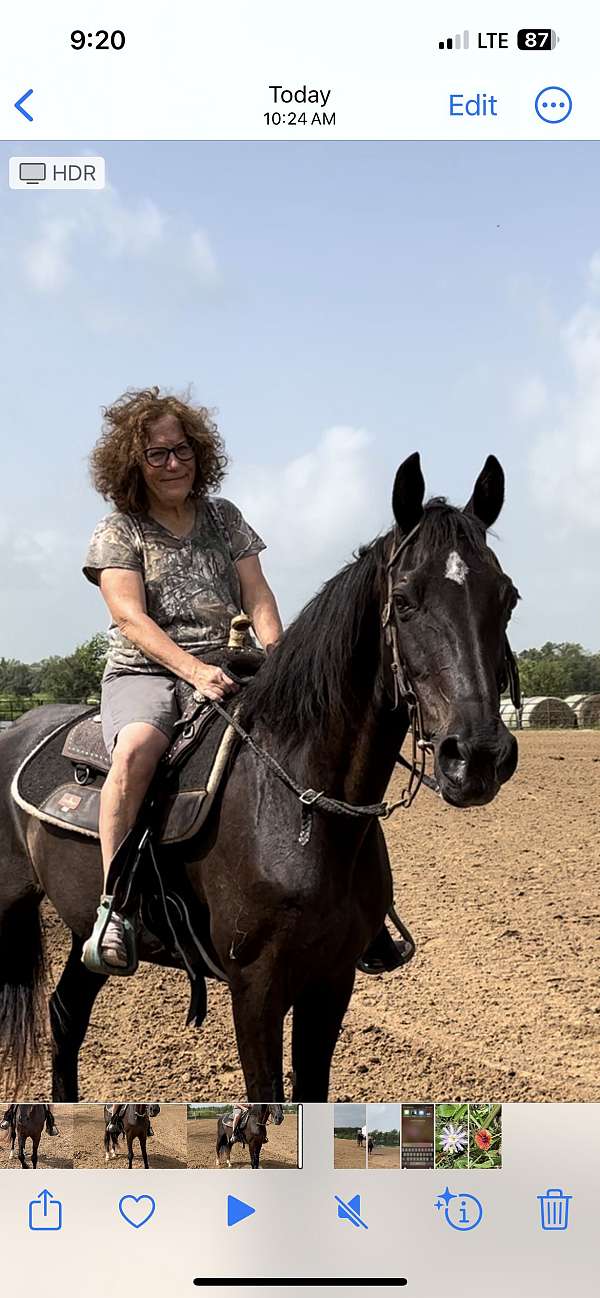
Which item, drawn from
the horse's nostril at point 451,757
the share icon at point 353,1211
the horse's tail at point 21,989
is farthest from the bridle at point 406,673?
the horse's tail at point 21,989

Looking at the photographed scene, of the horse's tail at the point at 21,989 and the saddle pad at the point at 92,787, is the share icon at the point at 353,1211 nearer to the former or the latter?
the saddle pad at the point at 92,787

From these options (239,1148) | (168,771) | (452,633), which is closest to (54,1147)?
(239,1148)

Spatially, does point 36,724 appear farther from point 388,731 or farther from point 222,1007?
point 222,1007

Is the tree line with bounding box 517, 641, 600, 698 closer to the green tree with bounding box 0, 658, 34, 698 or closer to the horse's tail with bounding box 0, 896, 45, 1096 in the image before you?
the green tree with bounding box 0, 658, 34, 698

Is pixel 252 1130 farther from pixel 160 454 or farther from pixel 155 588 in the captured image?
pixel 160 454

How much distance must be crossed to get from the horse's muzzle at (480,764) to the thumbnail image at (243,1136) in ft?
2.61

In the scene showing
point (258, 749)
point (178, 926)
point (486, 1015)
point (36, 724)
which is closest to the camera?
point (258, 749)

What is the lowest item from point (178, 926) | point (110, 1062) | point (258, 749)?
point (110, 1062)

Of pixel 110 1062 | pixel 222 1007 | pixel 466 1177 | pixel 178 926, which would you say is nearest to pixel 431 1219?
pixel 466 1177

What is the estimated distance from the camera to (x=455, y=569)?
2.85 m

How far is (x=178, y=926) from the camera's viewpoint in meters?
3.79

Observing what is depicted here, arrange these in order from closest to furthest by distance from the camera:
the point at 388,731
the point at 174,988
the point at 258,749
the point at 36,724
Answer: the point at 388,731 → the point at 258,749 → the point at 36,724 → the point at 174,988

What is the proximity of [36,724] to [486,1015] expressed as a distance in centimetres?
306

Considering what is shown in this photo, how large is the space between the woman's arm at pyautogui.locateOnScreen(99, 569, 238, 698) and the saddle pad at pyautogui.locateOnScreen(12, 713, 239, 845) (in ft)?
0.55
